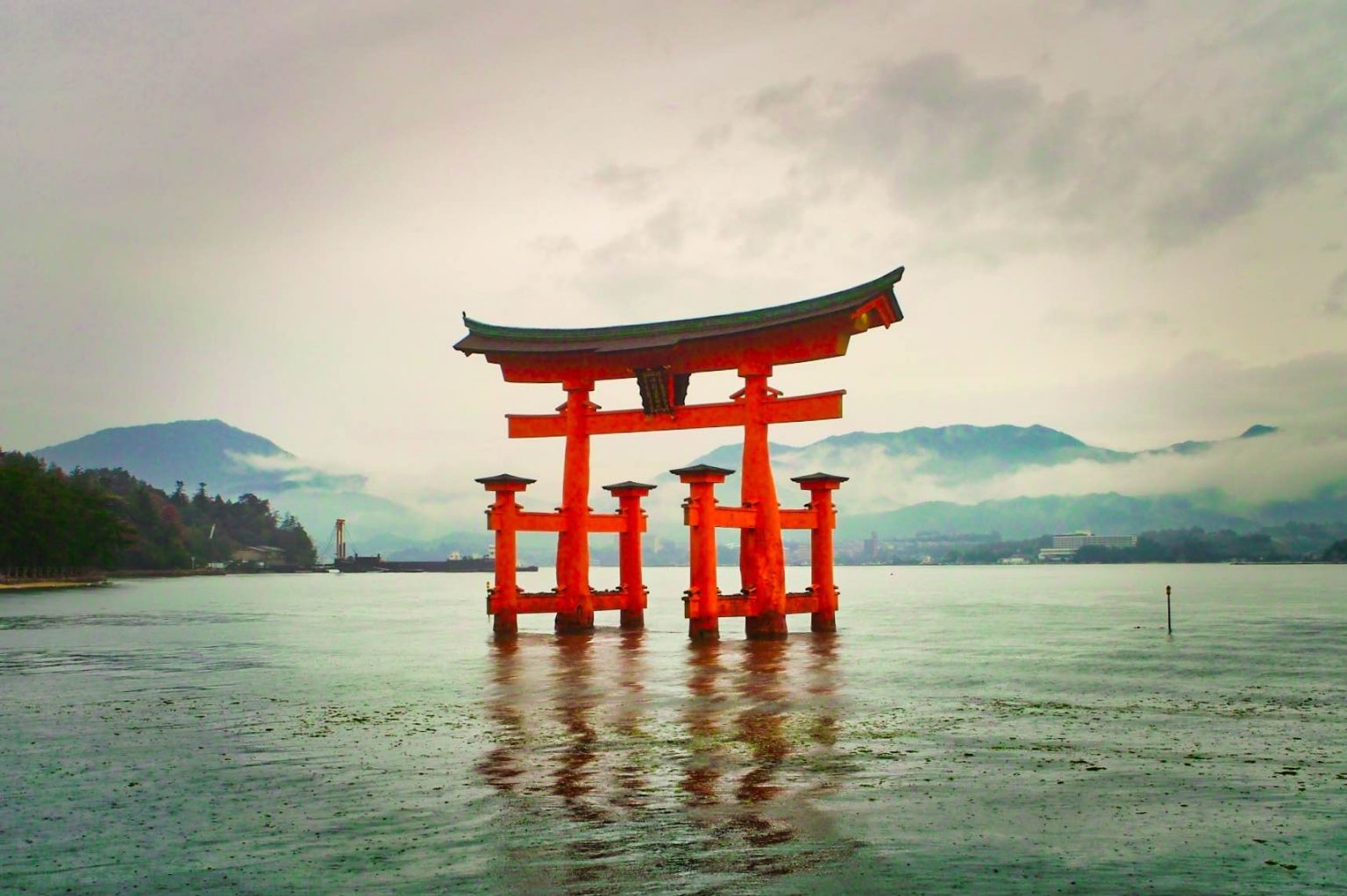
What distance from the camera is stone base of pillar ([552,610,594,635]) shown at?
32.1m

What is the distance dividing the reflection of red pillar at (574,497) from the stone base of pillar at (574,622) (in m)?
0.47

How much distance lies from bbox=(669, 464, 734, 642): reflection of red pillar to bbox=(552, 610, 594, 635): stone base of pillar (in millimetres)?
4437

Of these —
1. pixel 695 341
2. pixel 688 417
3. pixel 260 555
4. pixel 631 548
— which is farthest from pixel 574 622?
pixel 260 555

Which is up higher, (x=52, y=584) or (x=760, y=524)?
Answer: (x=760, y=524)

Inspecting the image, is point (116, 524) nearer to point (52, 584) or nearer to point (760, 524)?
point (52, 584)

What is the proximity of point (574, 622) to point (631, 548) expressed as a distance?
301 centimetres

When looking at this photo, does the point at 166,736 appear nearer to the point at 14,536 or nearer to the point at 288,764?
the point at 288,764

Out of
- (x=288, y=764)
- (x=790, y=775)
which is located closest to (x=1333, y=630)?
(x=790, y=775)

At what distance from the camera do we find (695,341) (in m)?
29.4

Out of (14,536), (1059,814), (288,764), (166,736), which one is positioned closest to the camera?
(1059,814)

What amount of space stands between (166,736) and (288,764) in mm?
3255

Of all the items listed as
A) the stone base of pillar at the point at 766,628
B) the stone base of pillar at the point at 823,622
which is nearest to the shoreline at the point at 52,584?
the stone base of pillar at the point at 823,622

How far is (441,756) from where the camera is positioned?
12844mm

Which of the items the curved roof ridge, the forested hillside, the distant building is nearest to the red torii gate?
the curved roof ridge
